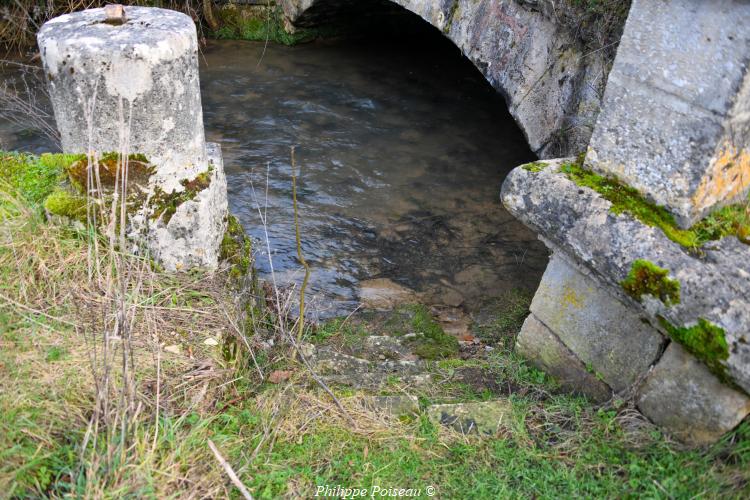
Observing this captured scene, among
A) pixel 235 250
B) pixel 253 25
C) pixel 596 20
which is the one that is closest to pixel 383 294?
pixel 235 250

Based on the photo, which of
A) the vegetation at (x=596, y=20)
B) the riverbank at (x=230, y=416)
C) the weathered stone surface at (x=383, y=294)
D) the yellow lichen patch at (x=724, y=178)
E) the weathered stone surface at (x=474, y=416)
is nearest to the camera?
the riverbank at (x=230, y=416)

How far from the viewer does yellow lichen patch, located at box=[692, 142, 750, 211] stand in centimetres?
230

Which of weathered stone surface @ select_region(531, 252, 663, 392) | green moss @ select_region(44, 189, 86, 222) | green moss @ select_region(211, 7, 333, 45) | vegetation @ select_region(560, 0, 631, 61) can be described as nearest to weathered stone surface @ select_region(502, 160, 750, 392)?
weathered stone surface @ select_region(531, 252, 663, 392)

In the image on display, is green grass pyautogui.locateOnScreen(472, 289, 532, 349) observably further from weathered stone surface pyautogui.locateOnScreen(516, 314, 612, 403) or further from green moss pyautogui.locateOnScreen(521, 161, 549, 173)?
green moss pyautogui.locateOnScreen(521, 161, 549, 173)

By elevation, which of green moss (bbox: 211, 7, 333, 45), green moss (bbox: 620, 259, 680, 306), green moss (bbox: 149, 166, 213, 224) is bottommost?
green moss (bbox: 211, 7, 333, 45)

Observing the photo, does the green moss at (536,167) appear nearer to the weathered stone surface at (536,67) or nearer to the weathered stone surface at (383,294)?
the weathered stone surface at (536,67)

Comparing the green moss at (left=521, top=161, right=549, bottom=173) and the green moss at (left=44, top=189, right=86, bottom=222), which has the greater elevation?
the green moss at (left=521, top=161, right=549, bottom=173)

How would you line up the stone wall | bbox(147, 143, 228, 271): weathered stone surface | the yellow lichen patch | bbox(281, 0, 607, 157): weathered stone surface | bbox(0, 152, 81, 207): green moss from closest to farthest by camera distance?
the stone wall → the yellow lichen patch → bbox(147, 143, 228, 271): weathered stone surface → bbox(0, 152, 81, 207): green moss → bbox(281, 0, 607, 157): weathered stone surface

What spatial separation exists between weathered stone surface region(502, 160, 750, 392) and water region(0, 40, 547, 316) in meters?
1.71

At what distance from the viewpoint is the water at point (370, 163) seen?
15.5 ft

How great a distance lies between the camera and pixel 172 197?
299 cm

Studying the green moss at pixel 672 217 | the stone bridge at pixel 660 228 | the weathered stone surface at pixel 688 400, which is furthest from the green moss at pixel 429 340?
the green moss at pixel 672 217

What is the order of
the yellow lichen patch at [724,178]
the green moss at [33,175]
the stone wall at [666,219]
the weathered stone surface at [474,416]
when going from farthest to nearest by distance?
the green moss at [33,175] → the weathered stone surface at [474,416] → the yellow lichen patch at [724,178] → the stone wall at [666,219]

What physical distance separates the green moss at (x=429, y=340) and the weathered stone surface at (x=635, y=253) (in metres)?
1.17
